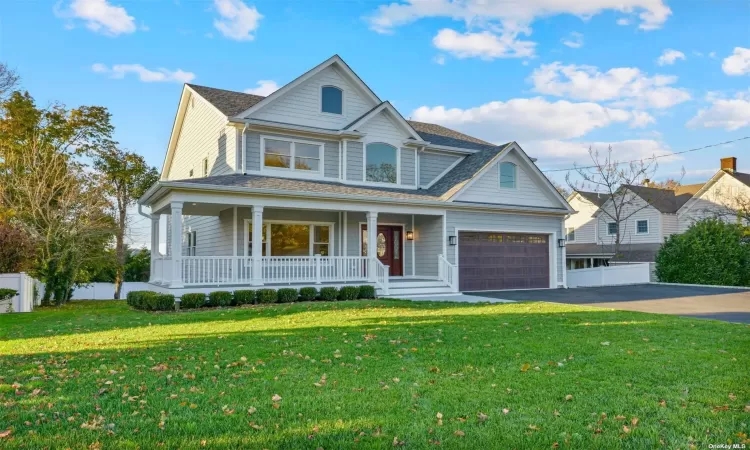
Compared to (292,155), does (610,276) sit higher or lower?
lower

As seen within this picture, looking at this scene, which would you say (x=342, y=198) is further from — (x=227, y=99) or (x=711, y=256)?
(x=711, y=256)

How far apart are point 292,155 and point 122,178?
16.4 metres

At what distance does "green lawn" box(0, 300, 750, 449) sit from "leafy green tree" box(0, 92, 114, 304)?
9.96 meters

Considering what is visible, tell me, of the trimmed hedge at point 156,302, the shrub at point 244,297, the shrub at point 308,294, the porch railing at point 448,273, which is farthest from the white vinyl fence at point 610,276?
the trimmed hedge at point 156,302

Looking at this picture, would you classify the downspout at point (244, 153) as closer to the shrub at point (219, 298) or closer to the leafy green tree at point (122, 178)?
the shrub at point (219, 298)

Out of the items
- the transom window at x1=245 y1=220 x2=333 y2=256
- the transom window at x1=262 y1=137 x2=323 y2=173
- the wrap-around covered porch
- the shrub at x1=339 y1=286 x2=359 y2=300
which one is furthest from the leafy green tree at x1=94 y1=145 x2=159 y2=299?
the shrub at x1=339 y1=286 x2=359 y2=300

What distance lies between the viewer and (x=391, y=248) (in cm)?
1864

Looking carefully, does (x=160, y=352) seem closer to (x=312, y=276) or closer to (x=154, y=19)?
(x=312, y=276)

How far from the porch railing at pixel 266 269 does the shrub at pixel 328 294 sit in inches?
25.5

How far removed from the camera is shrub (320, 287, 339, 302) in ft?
48.5

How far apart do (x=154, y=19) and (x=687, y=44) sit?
710 inches

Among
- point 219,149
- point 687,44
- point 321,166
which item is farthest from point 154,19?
point 687,44

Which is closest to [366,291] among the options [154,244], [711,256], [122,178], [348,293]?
[348,293]

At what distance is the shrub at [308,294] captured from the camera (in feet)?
48.1
